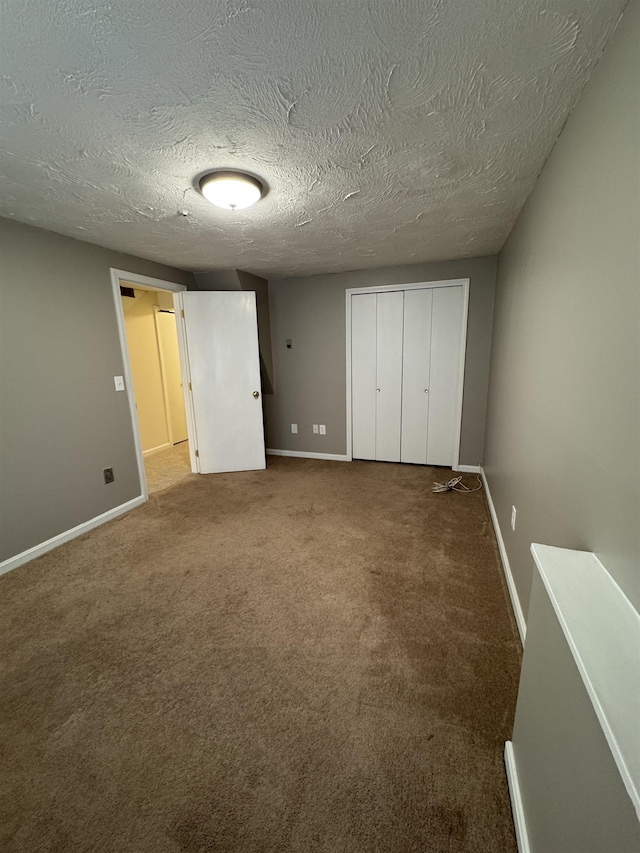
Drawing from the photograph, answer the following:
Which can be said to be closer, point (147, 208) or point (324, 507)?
point (147, 208)

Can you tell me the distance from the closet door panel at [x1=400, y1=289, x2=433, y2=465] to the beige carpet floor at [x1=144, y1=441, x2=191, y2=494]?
2.63 metres

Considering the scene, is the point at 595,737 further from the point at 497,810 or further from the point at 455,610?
the point at 455,610

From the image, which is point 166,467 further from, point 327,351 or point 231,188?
point 231,188

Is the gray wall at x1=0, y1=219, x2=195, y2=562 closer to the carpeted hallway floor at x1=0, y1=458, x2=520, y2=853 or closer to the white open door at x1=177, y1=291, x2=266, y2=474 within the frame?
the carpeted hallway floor at x1=0, y1=458, x2=520, y2=853

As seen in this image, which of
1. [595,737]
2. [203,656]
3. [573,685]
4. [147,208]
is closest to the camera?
[595,737]

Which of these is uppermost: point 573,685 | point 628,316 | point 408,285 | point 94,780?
point 408,285

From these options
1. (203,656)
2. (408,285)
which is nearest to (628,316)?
(203,656)

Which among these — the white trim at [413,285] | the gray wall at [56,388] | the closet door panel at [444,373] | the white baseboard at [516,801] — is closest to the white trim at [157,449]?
the gray wall at [56,388]

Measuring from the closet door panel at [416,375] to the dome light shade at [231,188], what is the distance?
2261mm

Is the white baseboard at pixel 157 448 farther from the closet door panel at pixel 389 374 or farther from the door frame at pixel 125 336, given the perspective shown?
the closet door panel at pixel 389 374

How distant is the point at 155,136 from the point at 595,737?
214 centimetres

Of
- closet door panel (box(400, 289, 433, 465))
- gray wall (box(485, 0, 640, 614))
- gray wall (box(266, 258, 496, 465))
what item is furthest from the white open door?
gray wall (box(485, 0, 640, 614))

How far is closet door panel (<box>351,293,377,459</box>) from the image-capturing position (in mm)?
3758

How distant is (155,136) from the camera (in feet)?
4.28
